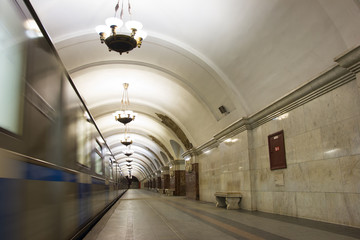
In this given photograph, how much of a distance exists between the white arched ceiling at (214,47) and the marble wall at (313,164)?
0.81 meters

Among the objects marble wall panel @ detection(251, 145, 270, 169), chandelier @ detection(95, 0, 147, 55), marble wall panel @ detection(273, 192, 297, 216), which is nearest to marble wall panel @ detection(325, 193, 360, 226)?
marble wall panel @ detection(273, 192, 297, 216)

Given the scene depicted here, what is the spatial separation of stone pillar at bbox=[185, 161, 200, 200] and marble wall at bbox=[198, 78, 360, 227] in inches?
237

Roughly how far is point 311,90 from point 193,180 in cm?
1087

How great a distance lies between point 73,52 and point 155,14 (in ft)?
9.56

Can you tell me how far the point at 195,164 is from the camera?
16.0 metres

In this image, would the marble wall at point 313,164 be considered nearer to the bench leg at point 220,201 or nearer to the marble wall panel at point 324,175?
the marble wall panel at point 324,175

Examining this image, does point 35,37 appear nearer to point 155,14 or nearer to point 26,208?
point 26,208

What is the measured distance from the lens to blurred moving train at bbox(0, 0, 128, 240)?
1674 millimetres

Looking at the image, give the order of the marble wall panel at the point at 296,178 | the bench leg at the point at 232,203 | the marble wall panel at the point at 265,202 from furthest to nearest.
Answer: the bench leg at the point at 232,203
the marble wall panel at the point at 265,202
the marble wall panel at the point at 296,178

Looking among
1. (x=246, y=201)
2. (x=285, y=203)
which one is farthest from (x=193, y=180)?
(x=285, y=203)

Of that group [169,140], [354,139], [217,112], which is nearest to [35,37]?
[354,139]

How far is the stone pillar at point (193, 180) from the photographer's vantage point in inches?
614

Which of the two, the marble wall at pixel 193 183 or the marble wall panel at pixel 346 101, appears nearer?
the marble wall panel at pixel 346 101

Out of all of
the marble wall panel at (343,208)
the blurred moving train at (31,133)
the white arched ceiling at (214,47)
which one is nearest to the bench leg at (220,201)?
the white arched ceiling at (214,47)
